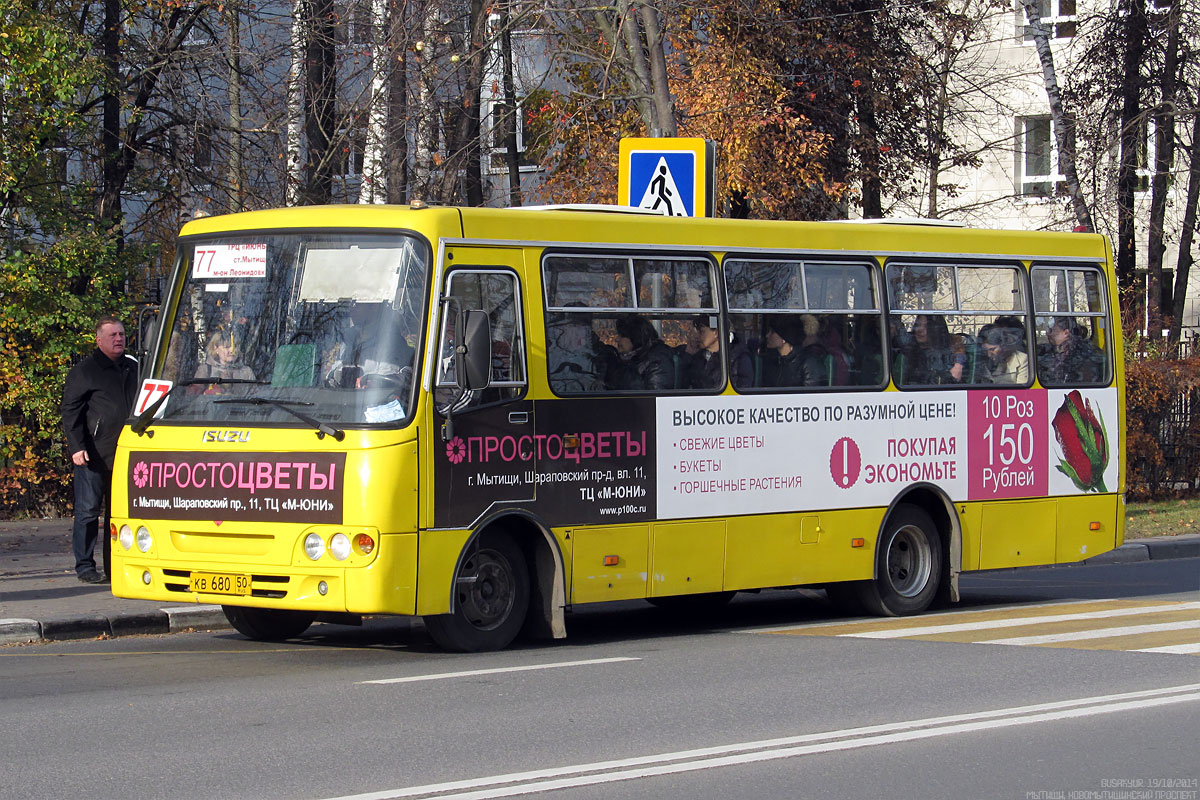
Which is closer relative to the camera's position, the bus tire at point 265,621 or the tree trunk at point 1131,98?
the bus tire at point 265,621

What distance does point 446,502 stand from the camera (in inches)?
404

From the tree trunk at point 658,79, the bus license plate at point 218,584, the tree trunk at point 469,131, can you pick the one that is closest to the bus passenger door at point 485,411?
the bus license plate at point 218,584

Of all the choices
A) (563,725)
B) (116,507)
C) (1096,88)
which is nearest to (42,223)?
(116,507)

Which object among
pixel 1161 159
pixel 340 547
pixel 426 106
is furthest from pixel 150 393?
pixel 1161 159

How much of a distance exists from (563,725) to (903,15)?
949 inches

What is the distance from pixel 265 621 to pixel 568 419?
8.64ft

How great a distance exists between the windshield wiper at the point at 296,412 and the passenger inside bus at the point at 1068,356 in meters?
6.86

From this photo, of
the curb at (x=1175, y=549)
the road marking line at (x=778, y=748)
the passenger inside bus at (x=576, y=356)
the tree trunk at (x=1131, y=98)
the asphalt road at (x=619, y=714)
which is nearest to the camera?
the road marking line at (x=778, y=748)

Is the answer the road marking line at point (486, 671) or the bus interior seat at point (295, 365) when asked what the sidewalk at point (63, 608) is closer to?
the bus interior seat at point (295, 365)

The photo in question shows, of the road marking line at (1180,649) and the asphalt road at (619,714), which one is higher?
the road marking line at (1180,649)

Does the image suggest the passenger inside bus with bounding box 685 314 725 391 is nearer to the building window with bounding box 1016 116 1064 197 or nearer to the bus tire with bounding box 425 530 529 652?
the bus tire with bounding box 425 530 529 652

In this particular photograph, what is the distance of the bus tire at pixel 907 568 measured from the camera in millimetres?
13234

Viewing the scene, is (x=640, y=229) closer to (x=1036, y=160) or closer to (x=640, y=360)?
(x=640, y=360)

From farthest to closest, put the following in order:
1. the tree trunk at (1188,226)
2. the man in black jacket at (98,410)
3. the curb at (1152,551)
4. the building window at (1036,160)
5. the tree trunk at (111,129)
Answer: the building window at (1036,160) < the tree trunk at (1188,226) < the tree trunk at (111,129) < the curb at (1152,551) < the man in black jacket at (98,410)
